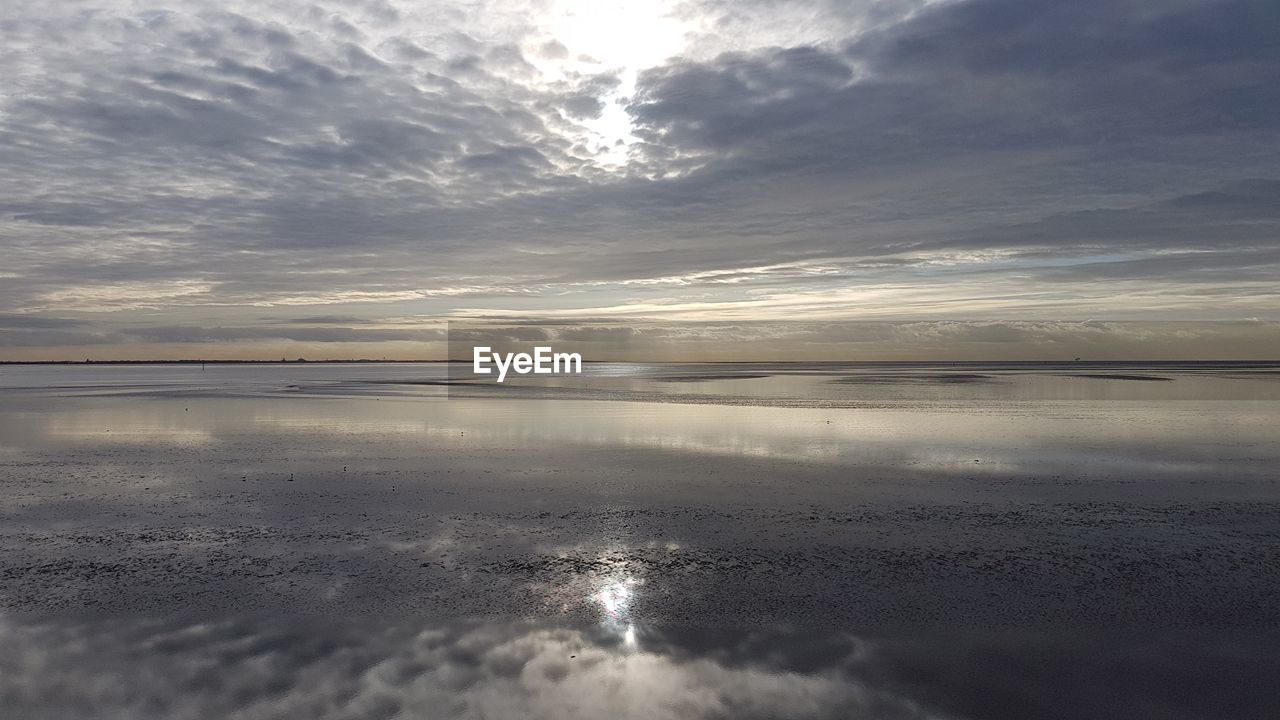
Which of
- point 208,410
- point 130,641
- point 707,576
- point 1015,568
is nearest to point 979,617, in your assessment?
point 1015,568

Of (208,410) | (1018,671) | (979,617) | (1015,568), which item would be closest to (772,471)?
(1015,568)

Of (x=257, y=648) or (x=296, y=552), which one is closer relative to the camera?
(x=257, y=648)

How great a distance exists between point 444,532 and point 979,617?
7513 mm

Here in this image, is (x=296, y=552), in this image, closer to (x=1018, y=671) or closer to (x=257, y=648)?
(x=257, y=648)

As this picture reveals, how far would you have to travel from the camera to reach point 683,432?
2547 centimetres

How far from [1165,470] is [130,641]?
19093 mm

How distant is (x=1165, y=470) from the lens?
669 inches

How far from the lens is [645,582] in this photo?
30.4ft

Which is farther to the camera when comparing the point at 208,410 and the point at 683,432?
the point at 208,410

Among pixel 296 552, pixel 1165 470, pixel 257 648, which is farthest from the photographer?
pixel 1165 470

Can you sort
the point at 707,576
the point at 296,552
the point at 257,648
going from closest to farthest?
the point at 257,648
the point at 707,576
the point at 296,552

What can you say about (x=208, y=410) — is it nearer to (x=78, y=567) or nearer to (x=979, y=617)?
(x=78, y=567)

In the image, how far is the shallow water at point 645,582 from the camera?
6.45 meters

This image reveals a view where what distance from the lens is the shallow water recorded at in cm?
645
